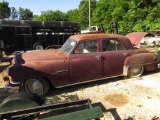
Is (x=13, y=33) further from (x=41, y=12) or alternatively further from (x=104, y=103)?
(x=41, y=12)

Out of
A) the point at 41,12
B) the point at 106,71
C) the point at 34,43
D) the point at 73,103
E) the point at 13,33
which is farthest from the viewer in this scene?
the point at 41,12

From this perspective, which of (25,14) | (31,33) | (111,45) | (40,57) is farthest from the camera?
(25,14)

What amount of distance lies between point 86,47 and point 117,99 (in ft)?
5.94

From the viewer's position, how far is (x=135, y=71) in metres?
6.86

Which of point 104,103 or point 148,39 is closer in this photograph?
point 104,103

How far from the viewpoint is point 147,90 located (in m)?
5.84

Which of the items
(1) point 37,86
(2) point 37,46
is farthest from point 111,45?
(2) point 37,46

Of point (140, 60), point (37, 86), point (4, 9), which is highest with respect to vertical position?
point (4, 9)

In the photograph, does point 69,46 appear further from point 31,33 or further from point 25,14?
point 25,14

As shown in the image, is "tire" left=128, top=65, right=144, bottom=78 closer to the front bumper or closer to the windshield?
the windshield

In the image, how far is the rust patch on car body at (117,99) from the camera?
200 inches

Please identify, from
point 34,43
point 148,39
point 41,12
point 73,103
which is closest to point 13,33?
point 34,43

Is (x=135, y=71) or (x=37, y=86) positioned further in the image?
(x=135, y=71)

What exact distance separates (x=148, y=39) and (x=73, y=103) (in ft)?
41.0
